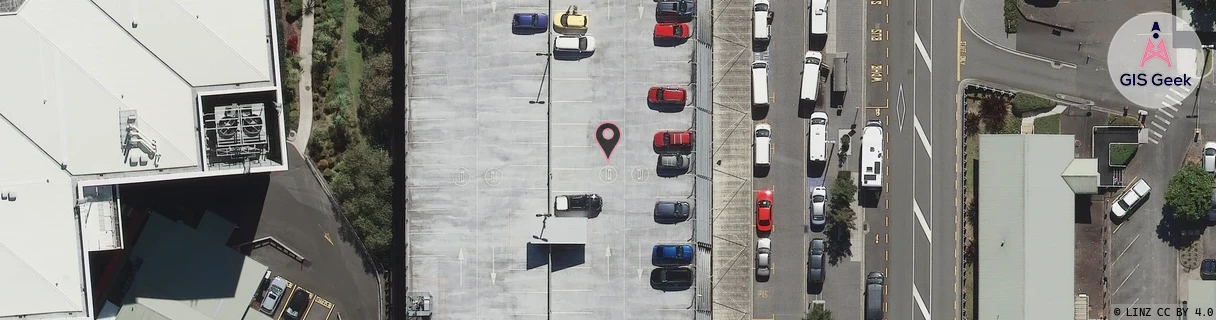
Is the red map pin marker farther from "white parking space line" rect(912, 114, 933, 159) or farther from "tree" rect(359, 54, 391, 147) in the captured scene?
"white parking space line" rect(912, 114, 933, 159)

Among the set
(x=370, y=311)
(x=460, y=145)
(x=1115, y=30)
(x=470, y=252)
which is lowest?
(x=370, y=311)

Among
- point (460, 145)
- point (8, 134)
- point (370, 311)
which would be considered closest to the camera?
point (8, 134)

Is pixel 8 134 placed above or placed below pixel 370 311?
above

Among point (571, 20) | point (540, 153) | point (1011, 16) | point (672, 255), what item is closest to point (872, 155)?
point (1011, 16)

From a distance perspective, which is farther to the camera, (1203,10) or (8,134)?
(1203,10)

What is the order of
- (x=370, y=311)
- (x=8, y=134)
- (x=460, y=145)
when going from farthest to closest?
(x=370, y=311) < (x=460, y=145) < (x=8, y=134)

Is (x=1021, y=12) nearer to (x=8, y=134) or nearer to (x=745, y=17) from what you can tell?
(x=745, y=17)

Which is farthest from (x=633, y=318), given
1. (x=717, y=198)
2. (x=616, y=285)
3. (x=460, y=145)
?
(x=460, y=145)

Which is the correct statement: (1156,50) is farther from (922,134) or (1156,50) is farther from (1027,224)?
(922,134)
